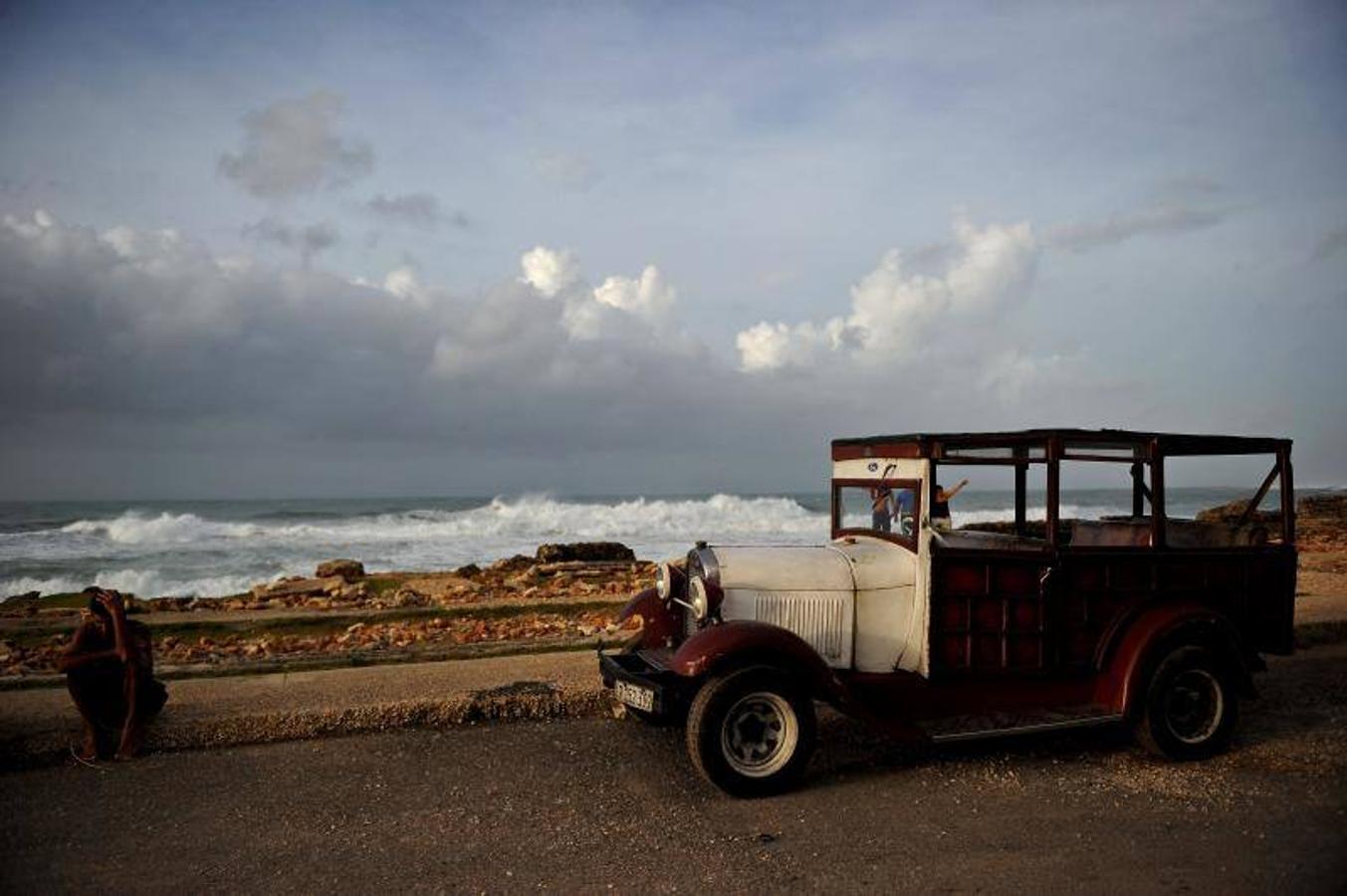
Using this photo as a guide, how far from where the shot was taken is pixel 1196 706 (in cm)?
667

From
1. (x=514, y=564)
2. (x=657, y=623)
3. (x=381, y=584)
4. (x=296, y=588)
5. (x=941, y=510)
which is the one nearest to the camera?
(x=941, y=510)

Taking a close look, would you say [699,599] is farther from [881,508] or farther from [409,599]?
[409,599]

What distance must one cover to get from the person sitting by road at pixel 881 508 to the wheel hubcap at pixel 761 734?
1808 millimetres

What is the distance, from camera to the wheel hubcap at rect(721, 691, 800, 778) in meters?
5.72

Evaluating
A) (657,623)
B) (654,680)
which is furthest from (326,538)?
(654,680)

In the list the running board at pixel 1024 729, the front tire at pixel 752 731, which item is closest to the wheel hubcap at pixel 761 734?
the front tire at pixel 752 731

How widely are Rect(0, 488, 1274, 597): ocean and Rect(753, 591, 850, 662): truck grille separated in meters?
10.0

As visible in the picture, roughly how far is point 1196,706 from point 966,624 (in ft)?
6.52

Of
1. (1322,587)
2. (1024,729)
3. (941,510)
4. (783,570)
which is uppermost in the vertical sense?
(941,510)

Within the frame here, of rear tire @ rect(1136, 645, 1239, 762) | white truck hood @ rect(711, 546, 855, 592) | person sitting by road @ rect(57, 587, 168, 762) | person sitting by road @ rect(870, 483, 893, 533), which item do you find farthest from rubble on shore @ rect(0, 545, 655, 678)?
rear tire @ rect(1136, 645, 1239, 762)

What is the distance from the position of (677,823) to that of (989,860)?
172 cm

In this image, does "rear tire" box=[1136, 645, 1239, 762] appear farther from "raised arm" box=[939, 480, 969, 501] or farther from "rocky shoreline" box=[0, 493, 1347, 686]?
"rocky shoreline" box=[0, 493, 1347, 686]

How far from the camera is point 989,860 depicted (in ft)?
15.4

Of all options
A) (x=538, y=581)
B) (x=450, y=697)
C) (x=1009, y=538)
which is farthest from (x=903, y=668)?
(x=538, y=581)
